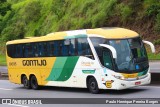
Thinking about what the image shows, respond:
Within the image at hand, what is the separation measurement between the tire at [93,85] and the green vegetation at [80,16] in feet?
71.1

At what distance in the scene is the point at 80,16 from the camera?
174 ft

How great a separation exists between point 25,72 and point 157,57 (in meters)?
16.8

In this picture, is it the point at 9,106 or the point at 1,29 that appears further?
the point at 1,29

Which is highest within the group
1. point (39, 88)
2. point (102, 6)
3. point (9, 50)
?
point (102, 6)

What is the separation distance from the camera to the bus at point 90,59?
62.1 ft

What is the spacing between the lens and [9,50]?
90.5 ft

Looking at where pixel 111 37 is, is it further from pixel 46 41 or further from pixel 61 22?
pixel 61 22

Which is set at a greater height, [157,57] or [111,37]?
[111,37]

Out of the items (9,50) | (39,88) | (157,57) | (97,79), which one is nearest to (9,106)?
(97,79)

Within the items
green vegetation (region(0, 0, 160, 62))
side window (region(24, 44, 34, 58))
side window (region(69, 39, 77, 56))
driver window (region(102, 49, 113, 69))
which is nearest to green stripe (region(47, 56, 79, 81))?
side window (region(69, 39, 77, 56))

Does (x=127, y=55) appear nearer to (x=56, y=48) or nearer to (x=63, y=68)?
(x=63, y=68)

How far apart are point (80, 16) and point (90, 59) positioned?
33.4 m

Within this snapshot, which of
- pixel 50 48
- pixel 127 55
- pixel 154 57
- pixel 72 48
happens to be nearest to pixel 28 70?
pixel 50 48

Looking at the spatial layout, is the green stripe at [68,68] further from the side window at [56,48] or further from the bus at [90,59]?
the side window at [56,48]
